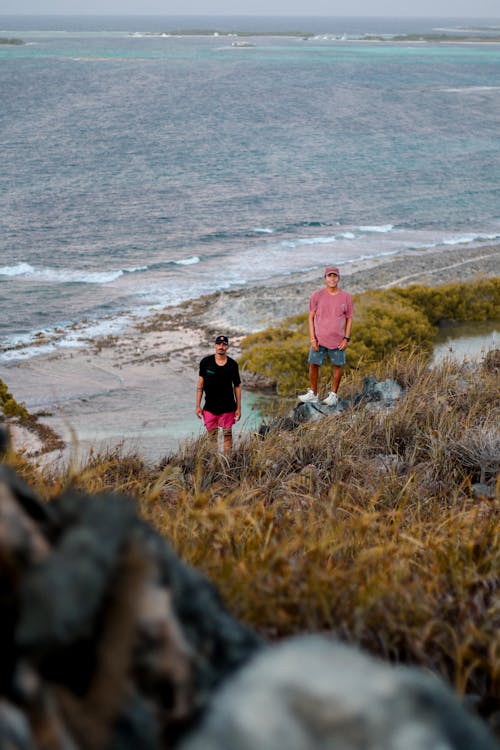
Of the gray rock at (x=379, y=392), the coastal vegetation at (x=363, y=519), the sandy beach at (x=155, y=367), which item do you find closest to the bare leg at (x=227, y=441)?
the coastal vegetation at (x=363, y=519)

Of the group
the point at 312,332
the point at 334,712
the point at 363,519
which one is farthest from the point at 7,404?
the point at 334,712

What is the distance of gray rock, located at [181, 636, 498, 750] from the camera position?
1656mm

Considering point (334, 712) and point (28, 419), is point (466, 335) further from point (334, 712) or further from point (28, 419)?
point (334, 712)

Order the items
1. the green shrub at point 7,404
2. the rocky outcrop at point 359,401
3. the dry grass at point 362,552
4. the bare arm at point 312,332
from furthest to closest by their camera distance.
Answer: the green shrub at point 7,404 < the bare arm at point 312,332 < the rocky outcrop at point 359,401 < the dry grass at point 362,552

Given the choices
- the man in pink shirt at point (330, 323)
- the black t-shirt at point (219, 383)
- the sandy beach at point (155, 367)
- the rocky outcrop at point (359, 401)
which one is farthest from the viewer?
the sandy beach at point (155, 367)

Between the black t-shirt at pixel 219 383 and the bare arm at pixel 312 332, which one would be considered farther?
the bare arm at pixel 312 332

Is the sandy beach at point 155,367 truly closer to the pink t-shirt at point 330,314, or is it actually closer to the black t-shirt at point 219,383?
the pink t-shirt at point 330,314

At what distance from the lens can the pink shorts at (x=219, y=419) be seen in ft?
30.1

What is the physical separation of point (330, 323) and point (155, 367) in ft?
32.3

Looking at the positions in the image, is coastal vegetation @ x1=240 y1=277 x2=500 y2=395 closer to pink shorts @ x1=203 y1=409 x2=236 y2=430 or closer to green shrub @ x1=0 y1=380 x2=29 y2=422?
green shrub @ x1=0 y1=380 x2=29 y2=422

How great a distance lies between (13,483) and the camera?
83.2 inches

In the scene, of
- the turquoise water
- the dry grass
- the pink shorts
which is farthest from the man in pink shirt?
the turquoise water

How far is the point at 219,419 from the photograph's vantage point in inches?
362

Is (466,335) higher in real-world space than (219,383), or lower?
lower
